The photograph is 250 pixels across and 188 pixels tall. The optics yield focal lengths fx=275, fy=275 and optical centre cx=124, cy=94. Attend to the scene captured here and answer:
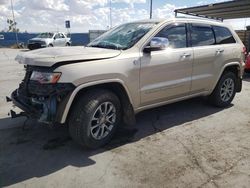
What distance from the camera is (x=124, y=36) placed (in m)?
4.73

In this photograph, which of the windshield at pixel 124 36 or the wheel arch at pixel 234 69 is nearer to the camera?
the windshield at pixel 124 36

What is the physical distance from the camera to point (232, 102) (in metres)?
6.55

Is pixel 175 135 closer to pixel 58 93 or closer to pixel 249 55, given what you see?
pixel 58 93

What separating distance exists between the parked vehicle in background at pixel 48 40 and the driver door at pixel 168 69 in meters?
21.9

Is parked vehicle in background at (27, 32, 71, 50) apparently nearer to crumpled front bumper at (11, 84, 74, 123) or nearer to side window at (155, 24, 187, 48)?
side window at (155, 24, 187, 48)

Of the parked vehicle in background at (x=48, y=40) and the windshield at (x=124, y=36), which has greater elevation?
the windshield at (x=124, y=36)

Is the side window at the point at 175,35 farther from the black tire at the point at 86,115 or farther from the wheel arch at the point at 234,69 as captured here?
the black tire at the point at 86,115

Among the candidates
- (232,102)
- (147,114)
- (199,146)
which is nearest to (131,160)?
(199,146)

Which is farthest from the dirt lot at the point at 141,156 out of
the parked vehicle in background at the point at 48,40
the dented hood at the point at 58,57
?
the parked vehicle in background at the point at 48,40

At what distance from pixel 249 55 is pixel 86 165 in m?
8.82

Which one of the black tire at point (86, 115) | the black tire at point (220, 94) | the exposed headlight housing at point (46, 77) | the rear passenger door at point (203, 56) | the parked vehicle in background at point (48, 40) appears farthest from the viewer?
the parked vehicle in background at point (48, 40)

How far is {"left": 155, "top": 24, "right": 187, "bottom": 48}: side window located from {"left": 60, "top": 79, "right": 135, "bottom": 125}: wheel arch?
114 cm

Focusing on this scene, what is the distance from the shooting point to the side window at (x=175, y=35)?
15.2 ft

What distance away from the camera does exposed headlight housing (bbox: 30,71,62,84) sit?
347cm
